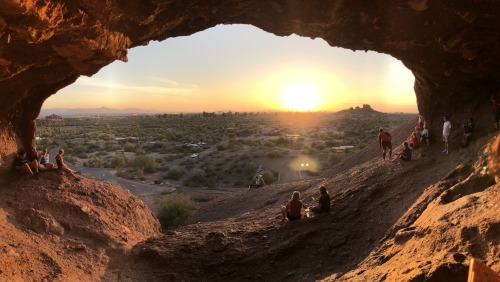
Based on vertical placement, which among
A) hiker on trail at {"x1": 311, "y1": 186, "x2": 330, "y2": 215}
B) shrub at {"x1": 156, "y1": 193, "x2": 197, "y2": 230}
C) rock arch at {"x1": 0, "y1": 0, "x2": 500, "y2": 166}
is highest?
rock arch at {"x1": 0, "y1": 0, "x2": 500, "y2": 166}

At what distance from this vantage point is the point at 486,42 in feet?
36.5

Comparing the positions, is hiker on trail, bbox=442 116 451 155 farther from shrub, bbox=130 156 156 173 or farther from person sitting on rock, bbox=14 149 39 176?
shrub, bbox=130 156 156 173

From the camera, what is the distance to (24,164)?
36.7ft

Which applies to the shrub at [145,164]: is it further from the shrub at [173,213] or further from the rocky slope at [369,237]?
the rocky slope at [369,237]

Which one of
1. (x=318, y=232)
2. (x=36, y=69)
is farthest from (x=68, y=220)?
(x=318, y=232)

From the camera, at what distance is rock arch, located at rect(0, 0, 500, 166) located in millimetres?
8977

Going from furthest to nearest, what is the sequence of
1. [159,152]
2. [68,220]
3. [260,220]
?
[159,152] → [260,220] → [68,220]

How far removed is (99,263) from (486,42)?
1259cm

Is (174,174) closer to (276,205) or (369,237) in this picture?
(276,205)

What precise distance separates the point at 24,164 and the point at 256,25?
29.3 ft

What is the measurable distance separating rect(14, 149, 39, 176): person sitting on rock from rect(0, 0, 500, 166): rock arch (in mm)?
351

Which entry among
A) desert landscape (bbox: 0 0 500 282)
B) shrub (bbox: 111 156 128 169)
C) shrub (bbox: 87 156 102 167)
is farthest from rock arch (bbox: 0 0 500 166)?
shrub (bbox: 87 156 102 167)

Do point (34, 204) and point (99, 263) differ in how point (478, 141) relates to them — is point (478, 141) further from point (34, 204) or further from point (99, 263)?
point (34, 204)

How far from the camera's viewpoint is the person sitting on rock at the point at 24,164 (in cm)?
1112
